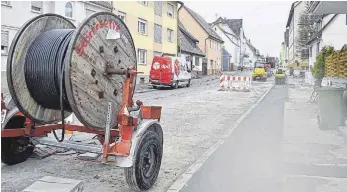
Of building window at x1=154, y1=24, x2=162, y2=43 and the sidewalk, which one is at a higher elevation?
building window at x1=154, y1=24, x2=162, y2=43

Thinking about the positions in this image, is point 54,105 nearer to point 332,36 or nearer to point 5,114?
point 5,114

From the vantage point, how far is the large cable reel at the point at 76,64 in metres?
4.59

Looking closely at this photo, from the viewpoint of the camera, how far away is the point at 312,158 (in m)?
6.99

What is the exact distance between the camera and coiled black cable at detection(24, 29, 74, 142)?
479 cm

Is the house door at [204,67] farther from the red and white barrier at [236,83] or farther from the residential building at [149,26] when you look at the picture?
the red and white barrier at [236,83]

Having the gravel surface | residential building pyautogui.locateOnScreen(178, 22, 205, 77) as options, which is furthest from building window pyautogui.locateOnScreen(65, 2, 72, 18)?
residential building pyautogui.locateOnScreen(178, 22, 205, 77)

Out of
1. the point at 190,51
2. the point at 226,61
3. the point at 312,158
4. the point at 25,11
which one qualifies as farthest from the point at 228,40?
the point at 312,158

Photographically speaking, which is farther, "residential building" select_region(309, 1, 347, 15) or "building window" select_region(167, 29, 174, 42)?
"building window" select_region(167, 29, 174, 42)

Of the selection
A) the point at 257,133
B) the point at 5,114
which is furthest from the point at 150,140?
the point at 257,133

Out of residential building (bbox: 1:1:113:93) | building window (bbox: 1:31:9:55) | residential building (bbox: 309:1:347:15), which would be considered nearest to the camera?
residential building (bbox: 309:1:347:15)

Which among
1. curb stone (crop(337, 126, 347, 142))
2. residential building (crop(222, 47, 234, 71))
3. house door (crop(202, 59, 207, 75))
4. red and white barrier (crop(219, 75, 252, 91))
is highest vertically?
residential building (crop(222, 47, 234, 71))

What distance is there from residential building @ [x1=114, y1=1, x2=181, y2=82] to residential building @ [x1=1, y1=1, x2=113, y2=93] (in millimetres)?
4033

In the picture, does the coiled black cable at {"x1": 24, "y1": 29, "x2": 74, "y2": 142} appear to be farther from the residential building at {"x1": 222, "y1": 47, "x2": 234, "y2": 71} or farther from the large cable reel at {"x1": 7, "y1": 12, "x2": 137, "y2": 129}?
the residential building at {"x1": 222, "y1": 47, "x2": 234, "y2": 71}

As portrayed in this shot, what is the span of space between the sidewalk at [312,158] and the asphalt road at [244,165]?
0.61ft
